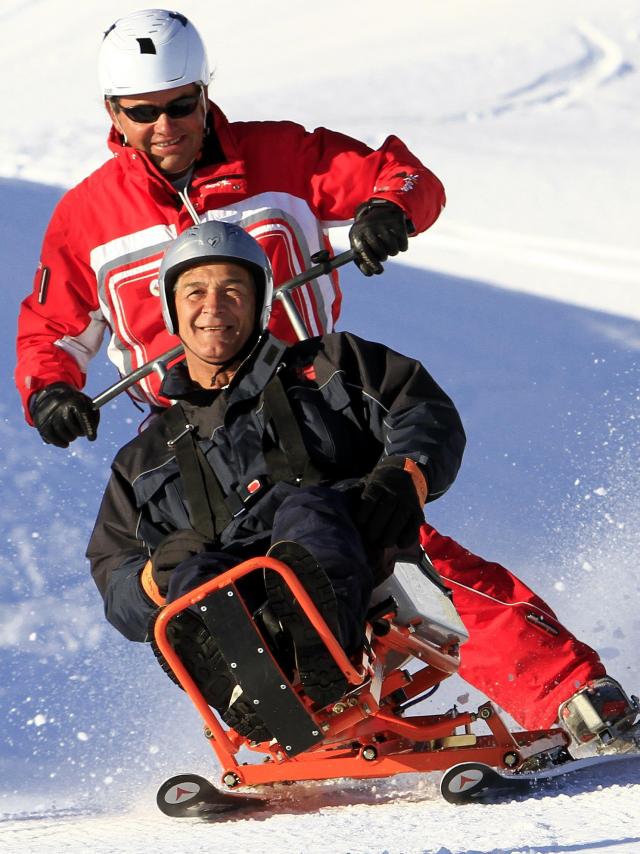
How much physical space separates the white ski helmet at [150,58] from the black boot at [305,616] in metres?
1.95

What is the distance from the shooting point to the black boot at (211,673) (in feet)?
12.2

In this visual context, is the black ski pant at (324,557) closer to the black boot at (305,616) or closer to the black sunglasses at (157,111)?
the black boot at (305,616)

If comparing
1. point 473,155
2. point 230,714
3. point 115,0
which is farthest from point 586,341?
point 115,0

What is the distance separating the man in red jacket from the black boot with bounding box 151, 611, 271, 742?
1.25m

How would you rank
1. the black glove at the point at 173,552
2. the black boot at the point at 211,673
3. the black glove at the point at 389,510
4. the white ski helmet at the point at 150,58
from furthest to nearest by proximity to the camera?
the white ski helmet at the point at 150,58 < the black glove at the point at 173,552 < the black glove at the point at 389,510 < the black boot at the point at 211,673

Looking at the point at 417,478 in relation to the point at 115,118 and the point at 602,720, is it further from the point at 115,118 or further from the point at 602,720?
the point at 115,118

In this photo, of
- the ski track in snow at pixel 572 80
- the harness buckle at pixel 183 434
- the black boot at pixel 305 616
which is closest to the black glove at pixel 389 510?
the black boot at pixel 305 616

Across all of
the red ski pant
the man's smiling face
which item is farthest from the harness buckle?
the red ski pant

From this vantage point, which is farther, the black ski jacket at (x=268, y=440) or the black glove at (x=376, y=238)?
the black glove at (x=376, y=238)

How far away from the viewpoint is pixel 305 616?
360cm

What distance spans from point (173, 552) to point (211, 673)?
1.41 ft

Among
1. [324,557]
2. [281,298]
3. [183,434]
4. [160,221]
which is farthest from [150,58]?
[324,557]

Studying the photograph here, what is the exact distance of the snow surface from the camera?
4.27 meters

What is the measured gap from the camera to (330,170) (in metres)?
5.20
